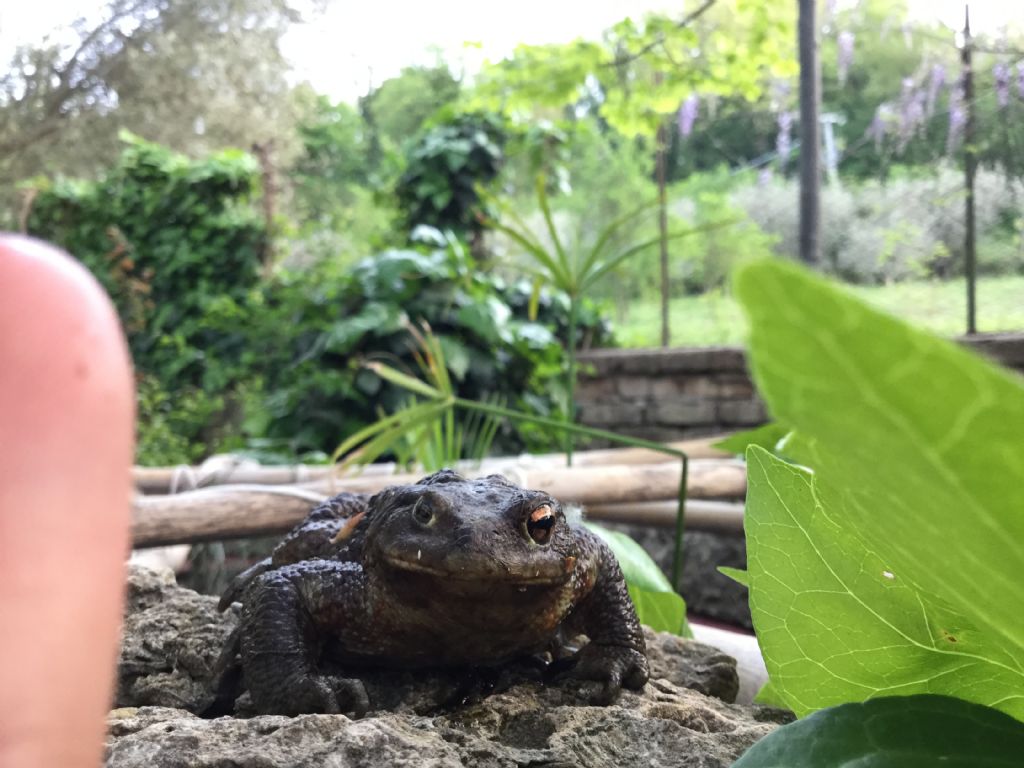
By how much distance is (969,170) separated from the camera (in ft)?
9.73

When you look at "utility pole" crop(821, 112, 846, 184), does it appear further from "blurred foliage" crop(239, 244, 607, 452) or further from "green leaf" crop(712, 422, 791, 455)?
"green leaf" crop(712, 422, 791, 455)

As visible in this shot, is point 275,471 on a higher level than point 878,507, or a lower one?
lower

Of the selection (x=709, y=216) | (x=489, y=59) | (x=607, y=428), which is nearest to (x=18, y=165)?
(x=489, y=59)

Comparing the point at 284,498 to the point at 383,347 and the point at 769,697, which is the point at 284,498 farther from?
the point at 383,347

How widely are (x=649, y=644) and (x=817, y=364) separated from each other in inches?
29.1

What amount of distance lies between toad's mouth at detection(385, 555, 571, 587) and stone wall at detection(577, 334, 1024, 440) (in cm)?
272

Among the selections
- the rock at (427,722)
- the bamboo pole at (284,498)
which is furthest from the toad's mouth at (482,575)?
the bamboo pole at (284,498)

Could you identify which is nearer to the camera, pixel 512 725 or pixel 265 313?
pixel 512 725

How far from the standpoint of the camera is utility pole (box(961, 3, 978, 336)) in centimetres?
292

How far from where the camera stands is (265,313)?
404 centimetres

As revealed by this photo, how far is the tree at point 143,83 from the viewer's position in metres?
3.57

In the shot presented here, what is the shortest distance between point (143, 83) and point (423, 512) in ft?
13.1

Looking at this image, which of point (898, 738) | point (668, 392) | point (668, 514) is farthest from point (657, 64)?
point (898, 738)

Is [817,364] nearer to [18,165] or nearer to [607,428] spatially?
→ [607,428]
